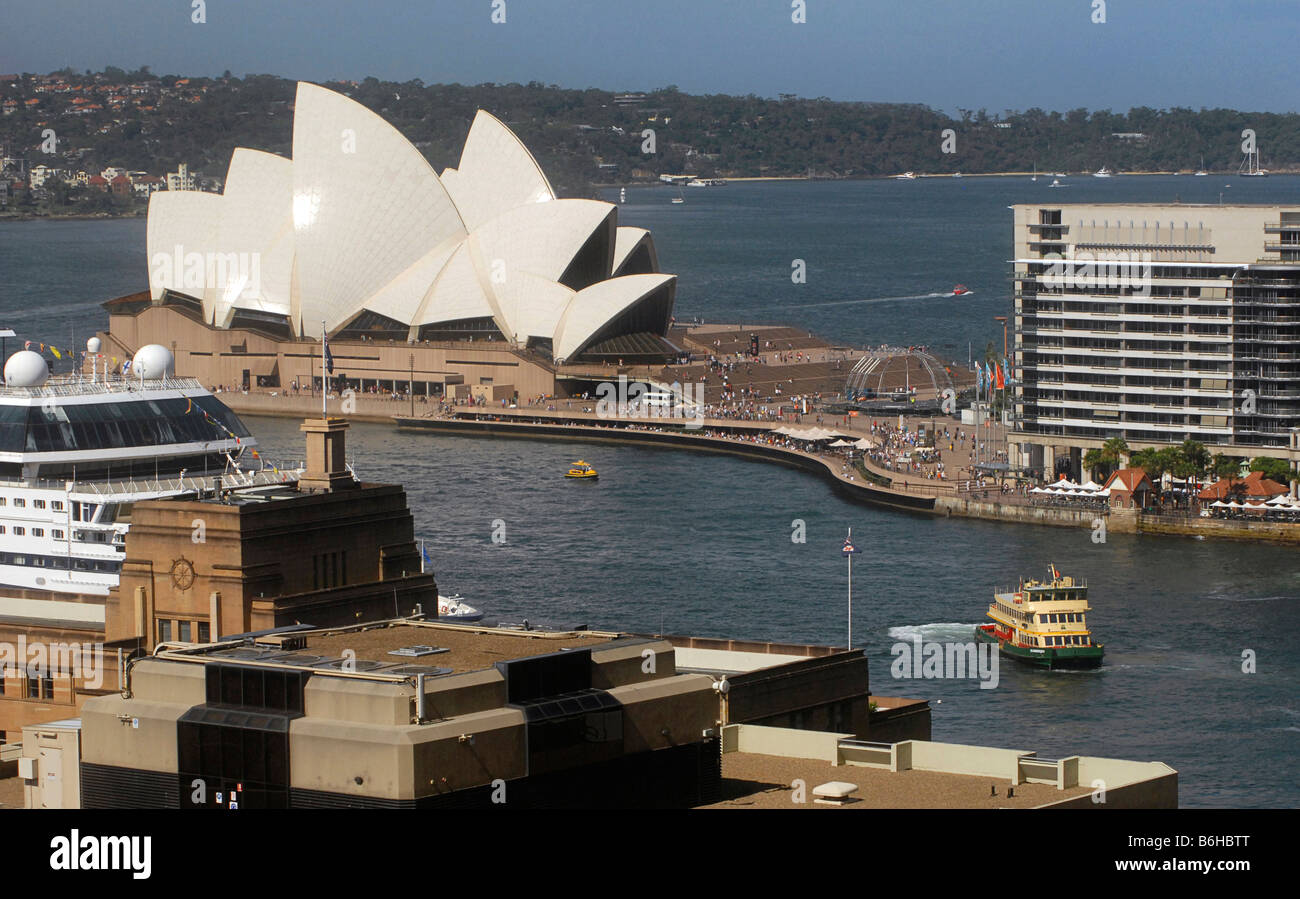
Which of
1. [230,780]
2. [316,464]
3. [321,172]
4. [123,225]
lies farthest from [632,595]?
[123,225]

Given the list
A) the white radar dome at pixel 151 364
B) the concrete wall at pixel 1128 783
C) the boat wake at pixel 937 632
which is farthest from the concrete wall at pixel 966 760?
the boat wake at pixel 937 632

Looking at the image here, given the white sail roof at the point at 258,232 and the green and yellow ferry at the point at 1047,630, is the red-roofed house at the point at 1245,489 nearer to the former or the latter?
the green and yellow ferry at the point at 1047,630

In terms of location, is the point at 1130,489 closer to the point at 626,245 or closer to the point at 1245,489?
the point at 1245,489

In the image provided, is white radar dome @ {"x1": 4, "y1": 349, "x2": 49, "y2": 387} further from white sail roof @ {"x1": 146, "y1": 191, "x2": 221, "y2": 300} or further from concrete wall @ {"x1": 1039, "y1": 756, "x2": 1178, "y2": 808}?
white sail roof @ {"x1": 146, "y1": 191, "x2": 221, "y2": 300}

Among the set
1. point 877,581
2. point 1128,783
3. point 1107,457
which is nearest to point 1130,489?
point 1107,457
